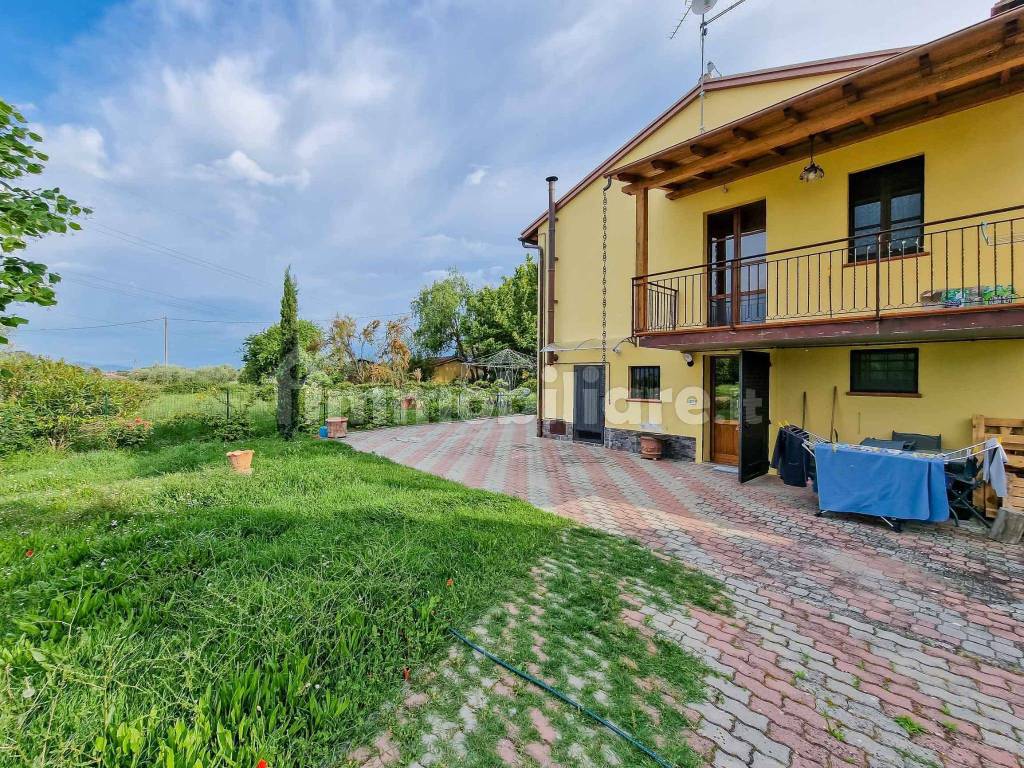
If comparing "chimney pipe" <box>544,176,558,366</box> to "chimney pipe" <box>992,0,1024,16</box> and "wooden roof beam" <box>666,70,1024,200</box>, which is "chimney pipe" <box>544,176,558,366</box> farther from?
"chimney pipe" <box>992,0,1024,16</box>

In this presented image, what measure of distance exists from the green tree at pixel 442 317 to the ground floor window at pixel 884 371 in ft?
73.3

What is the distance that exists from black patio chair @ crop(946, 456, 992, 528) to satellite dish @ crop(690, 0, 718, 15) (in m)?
8.34

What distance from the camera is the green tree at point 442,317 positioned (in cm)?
2728

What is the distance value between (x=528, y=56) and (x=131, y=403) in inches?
458

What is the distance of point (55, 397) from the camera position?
27.7 ft

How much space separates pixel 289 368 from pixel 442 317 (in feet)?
54.1

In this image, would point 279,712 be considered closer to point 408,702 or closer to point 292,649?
point 292,649

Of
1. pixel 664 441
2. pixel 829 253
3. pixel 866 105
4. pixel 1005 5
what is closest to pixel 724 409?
pixel 664 441

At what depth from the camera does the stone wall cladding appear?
8.78m

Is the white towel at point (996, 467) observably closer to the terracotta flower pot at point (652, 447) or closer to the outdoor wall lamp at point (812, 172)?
the outdoor wall lamp at point (812, 172)

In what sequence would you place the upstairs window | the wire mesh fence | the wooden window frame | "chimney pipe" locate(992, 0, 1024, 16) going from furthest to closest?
1. the wire mesh fence
2. the wooden window frame
3. the upstairs window
4. "chimney pipe" locate(992, 0, 1024, 16)

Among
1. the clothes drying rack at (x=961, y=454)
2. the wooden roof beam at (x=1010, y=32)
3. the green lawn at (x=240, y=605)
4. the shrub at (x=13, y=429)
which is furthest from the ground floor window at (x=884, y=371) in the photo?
the shrub at (x=13, y=429)

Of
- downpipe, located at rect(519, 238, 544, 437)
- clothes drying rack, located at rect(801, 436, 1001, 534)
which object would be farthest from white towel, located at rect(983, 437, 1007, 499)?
downpipe, located at rect(519, 238, 544, 437)

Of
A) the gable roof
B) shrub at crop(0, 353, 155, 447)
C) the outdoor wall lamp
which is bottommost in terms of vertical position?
shrub at crop(0, 353, 155, 447)
